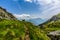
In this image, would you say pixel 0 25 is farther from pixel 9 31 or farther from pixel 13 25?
pixel 9 31

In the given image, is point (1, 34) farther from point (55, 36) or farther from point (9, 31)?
point (55, 36)

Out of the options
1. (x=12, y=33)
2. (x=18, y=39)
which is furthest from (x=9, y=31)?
(x=18, y=39)

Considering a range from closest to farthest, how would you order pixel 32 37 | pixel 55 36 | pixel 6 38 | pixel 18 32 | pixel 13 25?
pixel 6 38 → pixel 18 32 → pixel 13 25 → pixel 32 37 → pixel 55 36

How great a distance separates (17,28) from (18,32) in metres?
1.76

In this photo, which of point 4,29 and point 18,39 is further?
point 4,29

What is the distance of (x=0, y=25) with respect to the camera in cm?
3253

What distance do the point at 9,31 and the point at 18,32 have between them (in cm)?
187

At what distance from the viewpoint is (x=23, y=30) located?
30672 mm

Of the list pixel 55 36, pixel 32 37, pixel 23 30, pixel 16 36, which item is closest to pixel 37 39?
pixel 32 37

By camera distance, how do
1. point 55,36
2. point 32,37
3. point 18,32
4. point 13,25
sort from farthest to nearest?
point 55,36 → point 32,37 → point 13,25 → point 18,32

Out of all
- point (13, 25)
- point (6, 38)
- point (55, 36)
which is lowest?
point (55, 36)

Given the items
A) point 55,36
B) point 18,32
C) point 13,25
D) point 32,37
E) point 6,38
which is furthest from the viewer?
point 55,36

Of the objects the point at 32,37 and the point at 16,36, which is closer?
the point at 16,36

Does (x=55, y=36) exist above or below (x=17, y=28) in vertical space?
below
